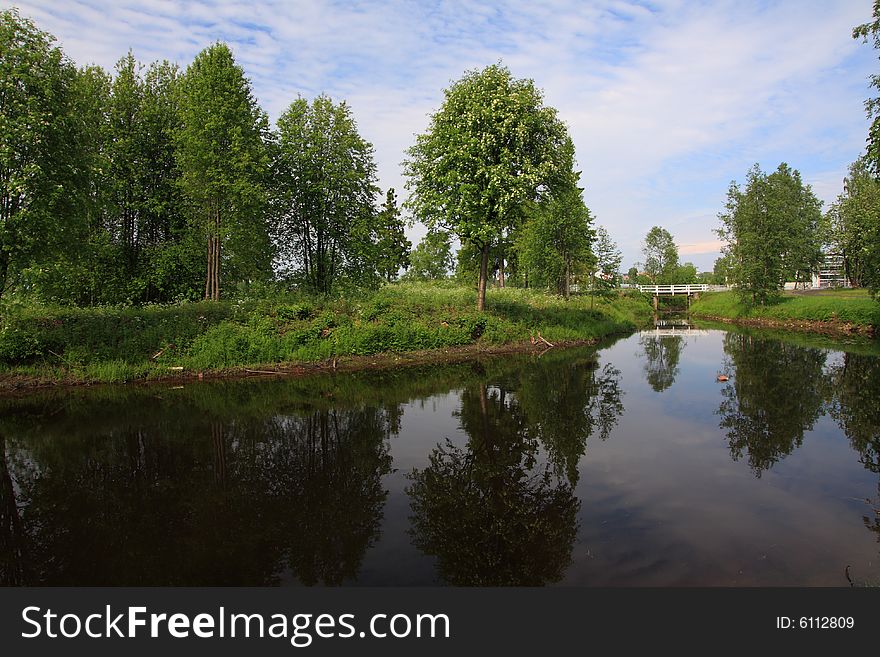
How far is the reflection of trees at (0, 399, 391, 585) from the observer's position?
23.1 ft

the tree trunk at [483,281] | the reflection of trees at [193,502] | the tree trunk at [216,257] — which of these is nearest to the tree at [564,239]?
the tree trunk at [483,281]

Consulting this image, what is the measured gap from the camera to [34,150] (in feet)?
61.3

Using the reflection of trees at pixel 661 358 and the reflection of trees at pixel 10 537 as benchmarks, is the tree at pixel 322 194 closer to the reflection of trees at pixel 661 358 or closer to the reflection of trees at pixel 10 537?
the reflection of trees at pixel 661 358

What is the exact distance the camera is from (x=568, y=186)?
103ft

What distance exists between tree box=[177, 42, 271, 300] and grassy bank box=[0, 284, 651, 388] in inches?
171

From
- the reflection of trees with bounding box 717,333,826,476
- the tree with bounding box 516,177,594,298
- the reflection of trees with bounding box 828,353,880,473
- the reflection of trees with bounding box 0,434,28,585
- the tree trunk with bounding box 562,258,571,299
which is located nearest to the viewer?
the reflection of trees with bounding box 0,434,28,585

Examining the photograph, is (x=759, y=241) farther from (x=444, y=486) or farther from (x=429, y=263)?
(x=444, y=486)

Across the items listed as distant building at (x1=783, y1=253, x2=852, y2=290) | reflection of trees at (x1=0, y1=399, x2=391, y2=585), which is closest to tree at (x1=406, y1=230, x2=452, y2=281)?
distant building at (x1=783, y1=253, x2=852, y2=290)

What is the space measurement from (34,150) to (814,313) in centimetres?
5645

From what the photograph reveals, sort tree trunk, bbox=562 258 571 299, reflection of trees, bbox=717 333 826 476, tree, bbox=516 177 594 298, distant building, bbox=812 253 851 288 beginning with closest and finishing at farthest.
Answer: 1. reflection of trees, bbox=717 333 826 476
2. tree, bbox=516 177 594 298
3. tree trunk, bbox=562 258 571 299
4. distant building, bbox=812 253 851 288

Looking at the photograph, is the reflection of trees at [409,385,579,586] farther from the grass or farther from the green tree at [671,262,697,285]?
the green tree at [671,262,697,285]

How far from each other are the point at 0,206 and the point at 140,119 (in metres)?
13.2

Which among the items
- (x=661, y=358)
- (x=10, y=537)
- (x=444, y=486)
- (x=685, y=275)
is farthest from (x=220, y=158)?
(x=685, y=275)

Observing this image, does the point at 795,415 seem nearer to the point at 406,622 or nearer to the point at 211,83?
the point at 406,622
